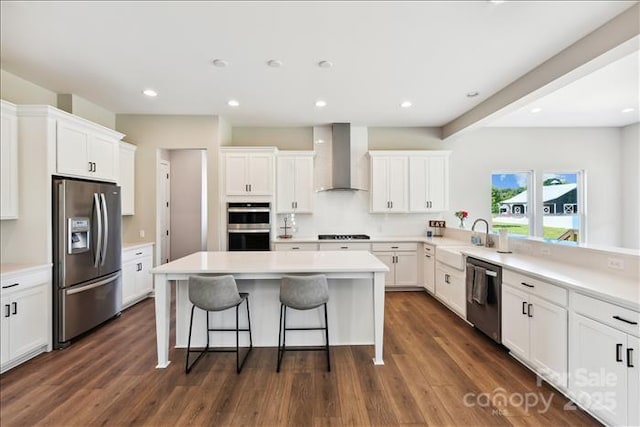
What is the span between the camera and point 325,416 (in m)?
2.12

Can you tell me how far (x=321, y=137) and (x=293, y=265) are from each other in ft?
11.5

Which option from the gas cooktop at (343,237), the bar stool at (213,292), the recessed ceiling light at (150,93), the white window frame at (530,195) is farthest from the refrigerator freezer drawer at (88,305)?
the white window frame at (530,195)

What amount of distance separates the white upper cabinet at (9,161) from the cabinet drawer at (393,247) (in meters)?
4.62

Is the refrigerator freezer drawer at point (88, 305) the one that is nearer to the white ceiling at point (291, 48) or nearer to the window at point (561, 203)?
the white ceiling at point (291, 48)

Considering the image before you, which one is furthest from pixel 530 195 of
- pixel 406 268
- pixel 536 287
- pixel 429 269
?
pixel 536 287

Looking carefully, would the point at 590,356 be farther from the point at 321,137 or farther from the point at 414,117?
the point at 321,137

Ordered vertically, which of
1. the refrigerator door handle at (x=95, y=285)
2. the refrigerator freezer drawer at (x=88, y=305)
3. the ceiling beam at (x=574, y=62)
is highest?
the ceiling beam at (x=574, y=62)

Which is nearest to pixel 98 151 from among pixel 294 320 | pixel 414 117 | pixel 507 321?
pixel 294 320

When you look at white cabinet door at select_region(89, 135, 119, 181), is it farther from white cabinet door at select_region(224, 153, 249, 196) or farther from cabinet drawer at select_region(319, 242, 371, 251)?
cabinet drawer at select_region(319, 242, 371, 251)

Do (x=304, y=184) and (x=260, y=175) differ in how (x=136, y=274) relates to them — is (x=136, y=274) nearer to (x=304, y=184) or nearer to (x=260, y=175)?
(x=260, y=175)

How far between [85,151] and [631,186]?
9.17m

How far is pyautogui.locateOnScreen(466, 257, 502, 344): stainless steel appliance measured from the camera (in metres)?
3.04

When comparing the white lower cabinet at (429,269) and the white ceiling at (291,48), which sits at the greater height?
the white ceiling at (291,48)

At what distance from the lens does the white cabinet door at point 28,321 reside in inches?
108
